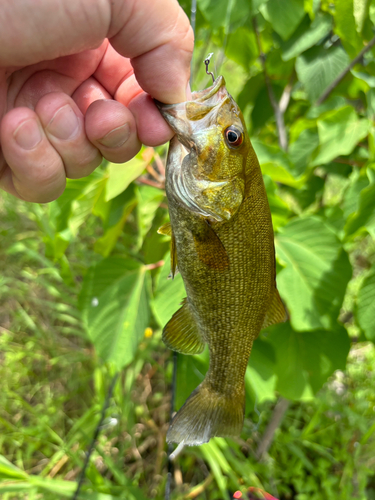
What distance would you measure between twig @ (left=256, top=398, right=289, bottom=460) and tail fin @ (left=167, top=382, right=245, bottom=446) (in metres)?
0.99

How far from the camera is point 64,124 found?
81 centimetres

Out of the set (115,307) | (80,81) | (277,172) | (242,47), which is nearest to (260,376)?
(115,307)

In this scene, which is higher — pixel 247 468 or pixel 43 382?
pixel 43 382

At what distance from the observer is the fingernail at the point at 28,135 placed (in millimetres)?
755

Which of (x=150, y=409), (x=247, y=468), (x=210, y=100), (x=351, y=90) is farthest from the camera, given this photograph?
(x=150, y=409)

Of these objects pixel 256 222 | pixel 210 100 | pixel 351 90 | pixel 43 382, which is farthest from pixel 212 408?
pixel 43 382

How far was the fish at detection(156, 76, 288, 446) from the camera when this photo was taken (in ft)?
2.41

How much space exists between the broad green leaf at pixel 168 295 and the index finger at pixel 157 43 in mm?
471

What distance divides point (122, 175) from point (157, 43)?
0.36m

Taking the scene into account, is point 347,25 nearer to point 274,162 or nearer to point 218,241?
point 274,162

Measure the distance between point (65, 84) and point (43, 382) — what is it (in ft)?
5.65

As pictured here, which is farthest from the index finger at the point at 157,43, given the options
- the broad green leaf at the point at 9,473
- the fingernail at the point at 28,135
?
the broad green leaf at the point at 9,473

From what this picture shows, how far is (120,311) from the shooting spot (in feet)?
3.92

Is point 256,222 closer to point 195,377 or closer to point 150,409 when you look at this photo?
point 195,377
